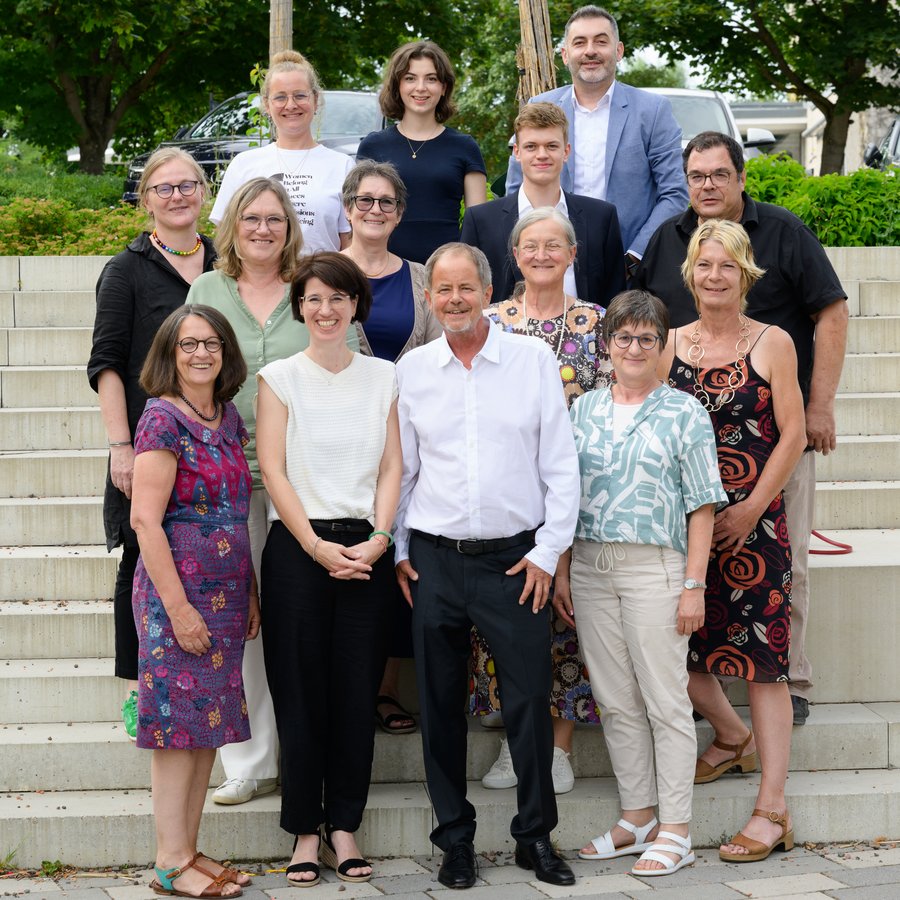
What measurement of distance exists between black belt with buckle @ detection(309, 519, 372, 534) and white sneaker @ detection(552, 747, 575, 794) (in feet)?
3.89

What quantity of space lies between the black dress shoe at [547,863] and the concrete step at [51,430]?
11.5ft

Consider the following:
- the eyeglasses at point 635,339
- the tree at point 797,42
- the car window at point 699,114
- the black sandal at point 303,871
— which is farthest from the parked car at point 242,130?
the tree at point 797,42

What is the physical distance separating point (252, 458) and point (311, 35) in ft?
59.6

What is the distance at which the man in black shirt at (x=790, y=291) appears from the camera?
16.2 ft

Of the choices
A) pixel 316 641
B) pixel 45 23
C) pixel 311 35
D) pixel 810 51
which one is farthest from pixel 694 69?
pixel 316 641

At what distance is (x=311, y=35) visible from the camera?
2141cm

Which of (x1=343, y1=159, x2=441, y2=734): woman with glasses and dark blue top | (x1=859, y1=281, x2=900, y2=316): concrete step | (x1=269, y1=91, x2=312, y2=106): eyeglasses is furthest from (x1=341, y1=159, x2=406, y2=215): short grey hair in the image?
(x1=859, y1=281, x2=900, y2=316): concrete step

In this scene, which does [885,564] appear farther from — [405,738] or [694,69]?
[694,69]

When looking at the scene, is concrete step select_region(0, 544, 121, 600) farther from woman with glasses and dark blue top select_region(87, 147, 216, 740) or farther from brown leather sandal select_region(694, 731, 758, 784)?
brown leather sandal select_region(694, 731, 758, 784)

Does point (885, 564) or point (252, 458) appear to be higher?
point (252, 458)

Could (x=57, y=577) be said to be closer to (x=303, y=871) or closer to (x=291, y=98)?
(x=303, y=871)

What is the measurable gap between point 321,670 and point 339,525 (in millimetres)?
494

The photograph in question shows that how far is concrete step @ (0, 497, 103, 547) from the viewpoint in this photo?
244 inches

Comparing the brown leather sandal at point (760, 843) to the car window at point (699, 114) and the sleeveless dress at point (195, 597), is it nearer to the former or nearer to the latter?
the sleeveless dress at point (195, 597)
